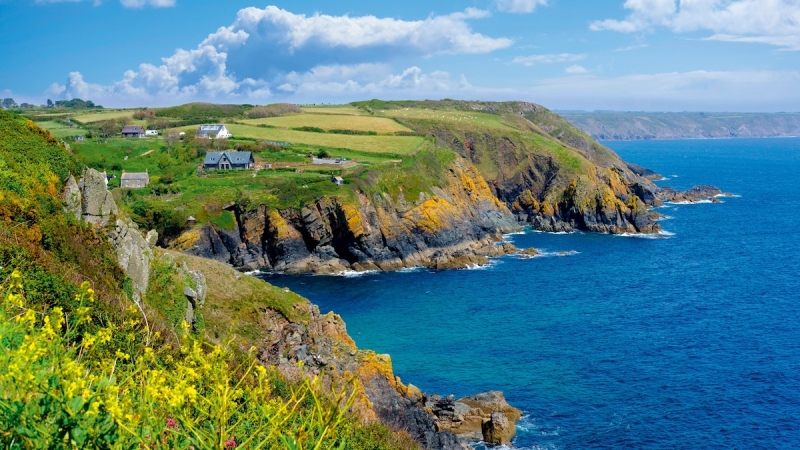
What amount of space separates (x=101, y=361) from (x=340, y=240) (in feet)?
254

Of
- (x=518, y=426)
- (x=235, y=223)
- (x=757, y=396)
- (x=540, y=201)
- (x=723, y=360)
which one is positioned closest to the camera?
(x=518, y=426)

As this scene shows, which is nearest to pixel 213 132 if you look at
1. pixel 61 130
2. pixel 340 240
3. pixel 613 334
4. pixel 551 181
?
pixel 61 130

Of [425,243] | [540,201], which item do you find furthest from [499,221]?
[425,243]

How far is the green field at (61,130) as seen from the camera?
4563 inches

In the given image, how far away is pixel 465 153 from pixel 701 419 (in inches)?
4405

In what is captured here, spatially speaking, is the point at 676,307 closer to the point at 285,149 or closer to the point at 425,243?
the point at 425,243

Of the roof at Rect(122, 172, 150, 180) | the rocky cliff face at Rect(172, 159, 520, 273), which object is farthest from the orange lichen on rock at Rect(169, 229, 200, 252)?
the roof at Rect(122, 172, 150, 180)

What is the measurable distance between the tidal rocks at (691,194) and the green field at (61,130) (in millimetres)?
127881

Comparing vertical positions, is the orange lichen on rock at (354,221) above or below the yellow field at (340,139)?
below

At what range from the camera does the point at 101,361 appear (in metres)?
14.1

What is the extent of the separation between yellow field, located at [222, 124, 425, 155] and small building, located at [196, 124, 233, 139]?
3.30 metres

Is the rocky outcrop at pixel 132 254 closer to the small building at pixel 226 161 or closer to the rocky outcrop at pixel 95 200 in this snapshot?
the rocky outcrop at pixel 95 200

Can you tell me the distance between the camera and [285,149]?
121m

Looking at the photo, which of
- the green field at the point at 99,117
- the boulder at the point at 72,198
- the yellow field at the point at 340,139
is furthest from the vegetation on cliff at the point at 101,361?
the green field at the point at 99,117
